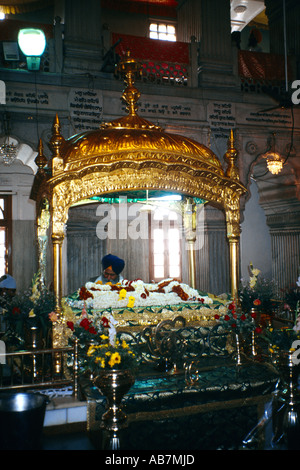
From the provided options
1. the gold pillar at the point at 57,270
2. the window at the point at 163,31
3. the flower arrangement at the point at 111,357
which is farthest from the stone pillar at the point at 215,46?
the flower arrangement at the point at 111,357

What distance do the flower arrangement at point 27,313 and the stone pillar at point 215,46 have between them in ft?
23.5

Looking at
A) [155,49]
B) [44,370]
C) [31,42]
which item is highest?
[155,49]

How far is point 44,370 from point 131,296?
1.60 meters

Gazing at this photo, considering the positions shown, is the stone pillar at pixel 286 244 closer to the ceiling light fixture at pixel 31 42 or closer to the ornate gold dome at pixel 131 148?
the ornate gold dome at pixel 131 148

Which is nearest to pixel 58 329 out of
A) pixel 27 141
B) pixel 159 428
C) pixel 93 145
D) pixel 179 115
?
pixel 159 428

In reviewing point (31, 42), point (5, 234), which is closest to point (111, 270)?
point (31, 42)

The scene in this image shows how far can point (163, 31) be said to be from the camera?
47.1 ft

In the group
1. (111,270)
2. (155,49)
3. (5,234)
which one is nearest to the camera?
(111,270)

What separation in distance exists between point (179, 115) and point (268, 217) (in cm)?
507

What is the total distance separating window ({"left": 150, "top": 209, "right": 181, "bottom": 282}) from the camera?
42.9ft

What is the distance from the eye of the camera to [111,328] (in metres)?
4.81

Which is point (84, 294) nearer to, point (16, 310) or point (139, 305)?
point (139, 305)

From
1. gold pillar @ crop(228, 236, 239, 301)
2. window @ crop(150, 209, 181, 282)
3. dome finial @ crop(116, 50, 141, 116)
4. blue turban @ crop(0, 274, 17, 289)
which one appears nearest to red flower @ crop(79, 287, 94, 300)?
gold pillar @ crop(228, 236, 239, 301)

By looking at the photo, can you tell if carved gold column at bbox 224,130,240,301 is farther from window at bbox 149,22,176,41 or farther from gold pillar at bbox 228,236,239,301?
window at bbox 149,22,176,41
